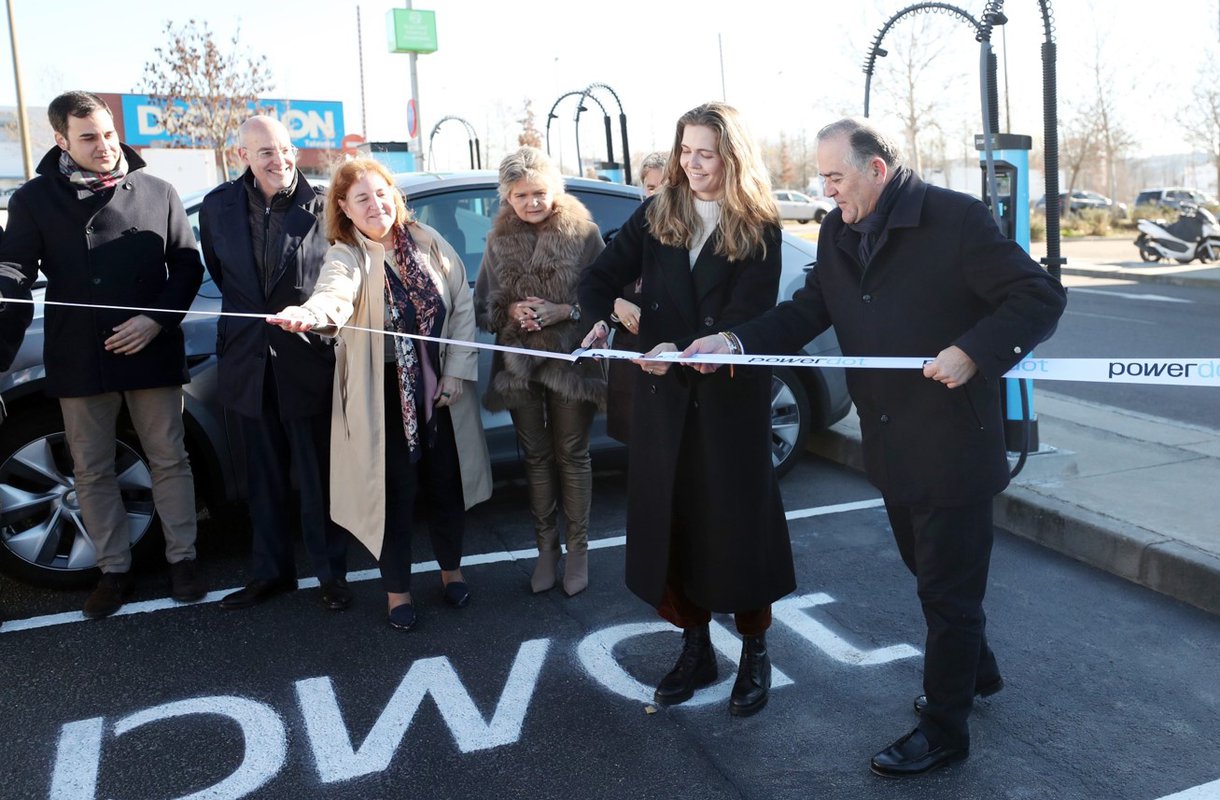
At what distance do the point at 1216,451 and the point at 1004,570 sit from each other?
2.09 meters

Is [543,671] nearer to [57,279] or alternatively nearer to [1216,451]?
[57,279]

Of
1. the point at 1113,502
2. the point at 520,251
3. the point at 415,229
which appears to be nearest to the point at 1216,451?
the point at 1113,502

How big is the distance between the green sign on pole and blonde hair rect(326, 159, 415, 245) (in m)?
18.1

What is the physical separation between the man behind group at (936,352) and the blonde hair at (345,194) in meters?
1.69

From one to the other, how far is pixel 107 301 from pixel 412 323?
1199 mm

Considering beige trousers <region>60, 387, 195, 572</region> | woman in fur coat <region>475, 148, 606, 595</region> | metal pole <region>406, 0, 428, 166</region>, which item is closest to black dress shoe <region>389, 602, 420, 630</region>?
woman in fur coat <region>475, 148, 606, 595</region>

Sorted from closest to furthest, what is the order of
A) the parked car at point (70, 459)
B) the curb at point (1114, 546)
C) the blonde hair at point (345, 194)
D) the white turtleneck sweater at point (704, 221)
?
the white turtleneck sweater at point (704, 221), the blonde hair at point (345, 194), the curb at point (1114, 546), the parked car at point (70, 459)

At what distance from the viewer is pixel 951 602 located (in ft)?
9.38

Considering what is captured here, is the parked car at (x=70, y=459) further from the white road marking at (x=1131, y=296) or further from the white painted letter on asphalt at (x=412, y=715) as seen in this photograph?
the white road marking at (x=1131, y=296)

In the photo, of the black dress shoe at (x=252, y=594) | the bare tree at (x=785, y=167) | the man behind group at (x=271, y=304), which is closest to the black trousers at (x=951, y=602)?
the man behind group at (x=271, y=304)

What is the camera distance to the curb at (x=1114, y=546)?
3.99 m

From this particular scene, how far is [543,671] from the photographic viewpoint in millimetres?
3570

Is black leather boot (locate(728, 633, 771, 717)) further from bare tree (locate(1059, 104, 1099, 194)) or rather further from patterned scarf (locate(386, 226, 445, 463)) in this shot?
bare tree (locate(1059, 104, 1099, 194))

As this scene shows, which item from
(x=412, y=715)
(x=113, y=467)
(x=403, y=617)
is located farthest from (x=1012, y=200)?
(x=113, y=467)
